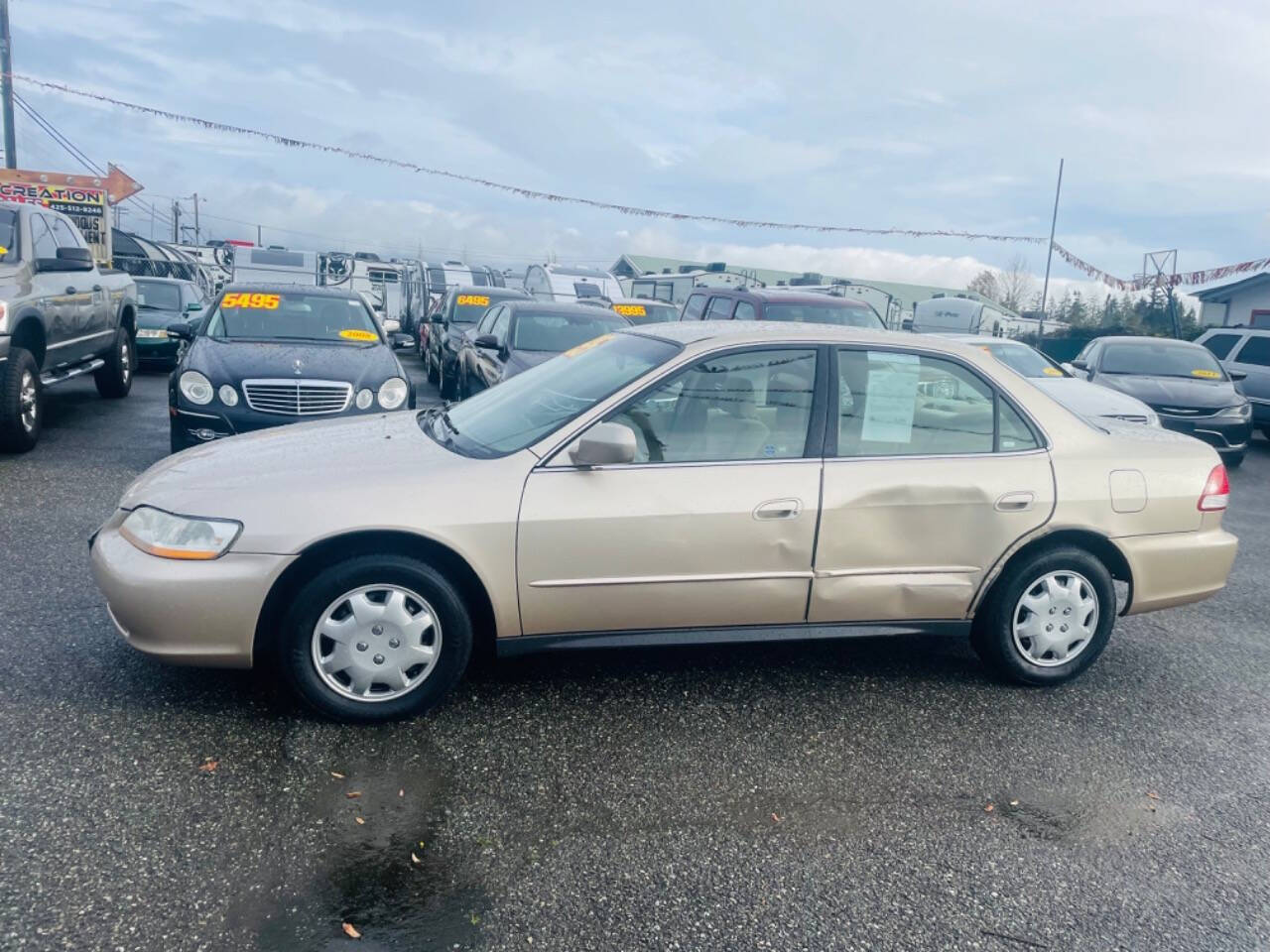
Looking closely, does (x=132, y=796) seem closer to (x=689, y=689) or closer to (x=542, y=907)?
(x=542, y=907)

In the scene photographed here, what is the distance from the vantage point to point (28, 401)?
8430mm

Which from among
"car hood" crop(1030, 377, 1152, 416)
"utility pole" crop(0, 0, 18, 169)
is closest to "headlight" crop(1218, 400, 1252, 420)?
"car hood" crop(1030, 377, 1152, 416)

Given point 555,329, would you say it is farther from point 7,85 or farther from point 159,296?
point 7,85

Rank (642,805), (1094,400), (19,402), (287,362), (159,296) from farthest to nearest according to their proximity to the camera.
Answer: (159,296), (1094,400), (19,402), (287,362), (642,805)

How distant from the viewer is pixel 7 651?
4246 millimetres

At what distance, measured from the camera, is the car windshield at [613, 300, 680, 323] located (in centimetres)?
1573

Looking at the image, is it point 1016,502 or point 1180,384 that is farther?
point 1180,384

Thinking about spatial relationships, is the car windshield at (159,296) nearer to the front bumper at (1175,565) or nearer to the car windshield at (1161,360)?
the car windshield at (1161,360)

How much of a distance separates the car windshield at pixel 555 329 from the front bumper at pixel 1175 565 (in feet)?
22.3

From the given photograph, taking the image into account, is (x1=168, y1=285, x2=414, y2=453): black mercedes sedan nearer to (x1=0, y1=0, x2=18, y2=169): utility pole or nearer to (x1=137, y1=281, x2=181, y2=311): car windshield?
(x1=137, y1=281, x2=181, y2=311): car windshield

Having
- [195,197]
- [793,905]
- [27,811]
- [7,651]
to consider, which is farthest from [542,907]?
[195,197]

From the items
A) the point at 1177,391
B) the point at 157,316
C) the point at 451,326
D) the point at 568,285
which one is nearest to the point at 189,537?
the point at 1177,391

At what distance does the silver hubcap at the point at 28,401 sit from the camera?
8250 millimetres

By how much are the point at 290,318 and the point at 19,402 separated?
2.23 metres
